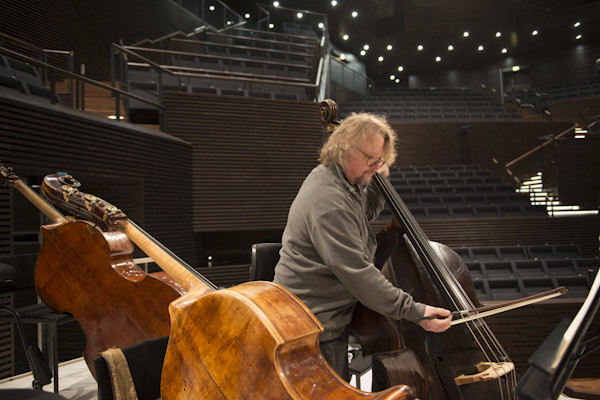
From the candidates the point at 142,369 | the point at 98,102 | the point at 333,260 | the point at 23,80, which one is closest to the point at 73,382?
the point at 142,369

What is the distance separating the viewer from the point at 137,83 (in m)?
7.43

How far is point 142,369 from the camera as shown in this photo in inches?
50.5

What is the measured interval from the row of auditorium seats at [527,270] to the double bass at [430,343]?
7.55 feet

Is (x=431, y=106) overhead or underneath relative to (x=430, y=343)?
overhead

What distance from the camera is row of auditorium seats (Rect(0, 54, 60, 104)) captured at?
4.35m

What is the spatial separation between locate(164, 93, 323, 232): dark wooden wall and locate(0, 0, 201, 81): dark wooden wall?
2.99 m

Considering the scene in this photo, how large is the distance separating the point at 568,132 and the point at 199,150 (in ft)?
28.1

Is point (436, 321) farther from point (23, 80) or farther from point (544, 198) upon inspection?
point (544, 198)

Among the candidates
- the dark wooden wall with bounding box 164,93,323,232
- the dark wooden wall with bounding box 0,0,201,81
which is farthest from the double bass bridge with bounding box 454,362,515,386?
the dark wooden wall with bounding box 0,0,201,81

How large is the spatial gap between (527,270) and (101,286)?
210 inches

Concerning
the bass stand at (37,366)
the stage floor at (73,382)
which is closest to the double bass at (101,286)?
the bass stand at (37,366)

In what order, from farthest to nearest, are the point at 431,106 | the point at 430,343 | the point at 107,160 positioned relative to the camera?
the point at 431,106 → the point at 107,160 → the point at 430,343

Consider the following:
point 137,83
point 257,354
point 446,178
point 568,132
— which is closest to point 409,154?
point 446,178

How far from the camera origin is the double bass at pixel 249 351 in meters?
0.90
